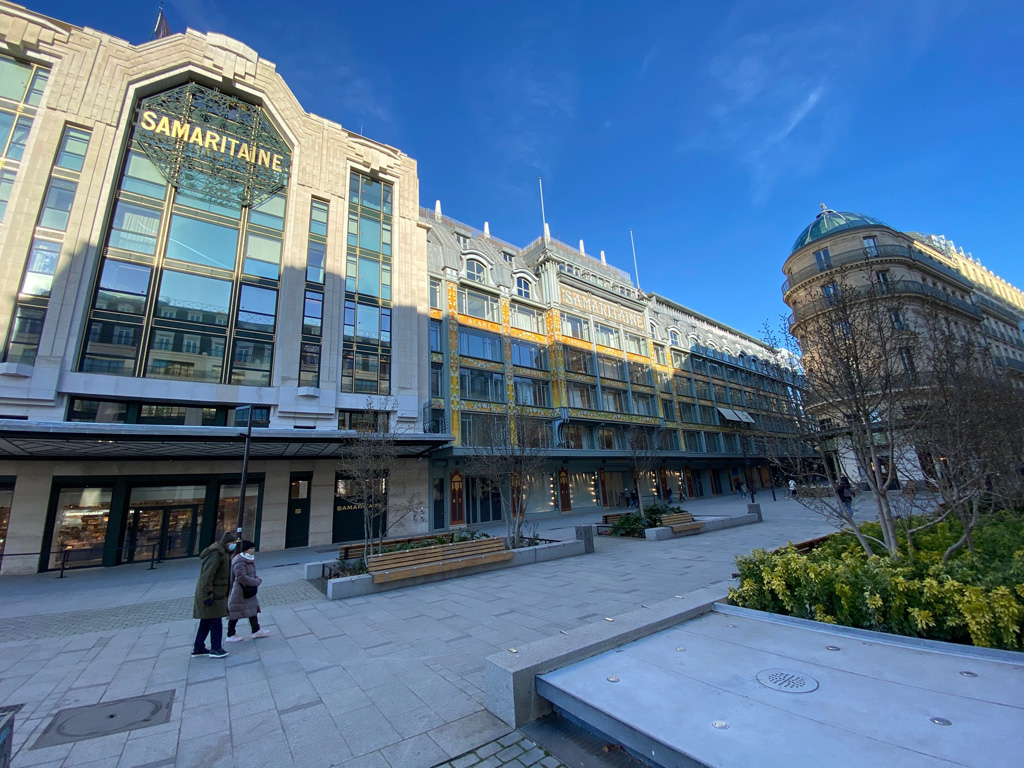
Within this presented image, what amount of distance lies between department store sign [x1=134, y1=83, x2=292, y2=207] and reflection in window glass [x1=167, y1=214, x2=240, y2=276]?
170 centimetres

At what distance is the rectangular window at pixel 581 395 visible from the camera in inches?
1322

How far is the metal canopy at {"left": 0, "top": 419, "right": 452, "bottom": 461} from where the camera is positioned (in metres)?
14.3

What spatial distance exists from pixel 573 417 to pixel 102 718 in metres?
28.5

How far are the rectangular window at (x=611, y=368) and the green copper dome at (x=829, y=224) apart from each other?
52.4 ft

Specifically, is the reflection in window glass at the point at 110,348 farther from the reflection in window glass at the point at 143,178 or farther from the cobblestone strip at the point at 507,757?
the cobblestone strip at the point at 507,757

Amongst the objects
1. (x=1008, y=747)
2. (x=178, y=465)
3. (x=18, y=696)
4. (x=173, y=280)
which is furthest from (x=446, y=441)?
(x=1008, y=747)

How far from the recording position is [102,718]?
4.83m

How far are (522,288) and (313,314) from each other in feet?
54.8

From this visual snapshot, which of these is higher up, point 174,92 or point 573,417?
point 174,92

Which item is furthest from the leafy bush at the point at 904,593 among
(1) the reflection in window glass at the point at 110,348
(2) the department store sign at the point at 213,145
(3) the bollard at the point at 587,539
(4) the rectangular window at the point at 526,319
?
(2) the department store sign at the point at 213,145

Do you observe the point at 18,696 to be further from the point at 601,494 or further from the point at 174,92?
the point at 601,494

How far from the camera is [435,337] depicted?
28094 mm

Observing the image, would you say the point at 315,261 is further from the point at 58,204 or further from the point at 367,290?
the point at 58,204

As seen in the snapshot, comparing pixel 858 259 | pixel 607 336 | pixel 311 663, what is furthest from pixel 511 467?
pixel 858 259
